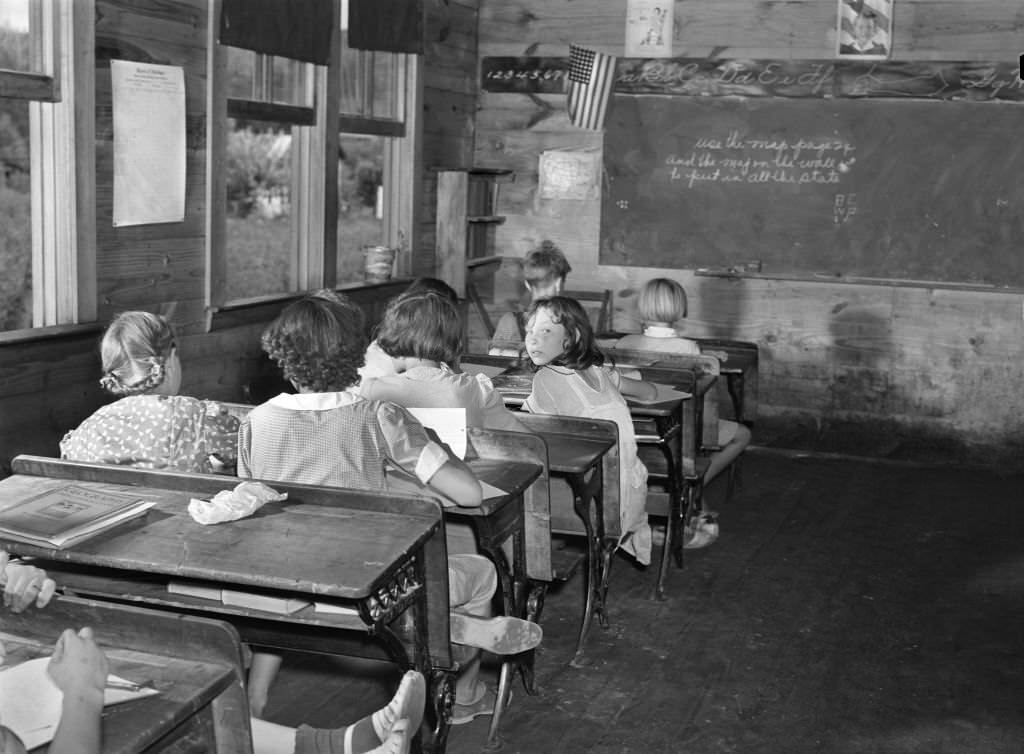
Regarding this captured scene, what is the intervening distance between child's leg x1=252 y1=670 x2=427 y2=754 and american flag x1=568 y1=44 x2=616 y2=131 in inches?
185

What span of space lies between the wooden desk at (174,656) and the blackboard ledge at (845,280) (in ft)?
16.4

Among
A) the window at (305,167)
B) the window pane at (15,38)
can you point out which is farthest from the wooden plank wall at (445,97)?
the window pane at (15,38)

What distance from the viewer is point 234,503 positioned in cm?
218

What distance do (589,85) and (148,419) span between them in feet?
14.0

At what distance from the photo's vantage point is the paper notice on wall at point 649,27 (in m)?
6.21

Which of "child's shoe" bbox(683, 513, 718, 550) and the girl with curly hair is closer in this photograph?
the girl with curly hair

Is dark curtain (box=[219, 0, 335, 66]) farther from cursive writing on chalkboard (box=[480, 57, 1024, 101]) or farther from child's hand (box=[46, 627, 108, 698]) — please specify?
child's hand (box=[46, 627, 108, 698])

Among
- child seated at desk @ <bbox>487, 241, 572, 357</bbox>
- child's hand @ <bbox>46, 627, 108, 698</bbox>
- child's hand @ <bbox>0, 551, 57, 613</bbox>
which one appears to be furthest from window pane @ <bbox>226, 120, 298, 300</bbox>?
child's hand @ <bbox>46, 627, 108, 698</bbox>

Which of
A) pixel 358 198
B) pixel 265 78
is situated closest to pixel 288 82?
pixel 265 78

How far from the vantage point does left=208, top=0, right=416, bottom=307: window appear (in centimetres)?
451

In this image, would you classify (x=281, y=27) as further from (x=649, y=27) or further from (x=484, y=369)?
(x=649, y=27)

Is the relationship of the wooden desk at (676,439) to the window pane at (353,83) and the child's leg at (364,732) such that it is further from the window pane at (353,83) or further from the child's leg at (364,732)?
the window pane at (353,83)

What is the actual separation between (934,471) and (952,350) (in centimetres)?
60

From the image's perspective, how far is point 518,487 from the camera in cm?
261
